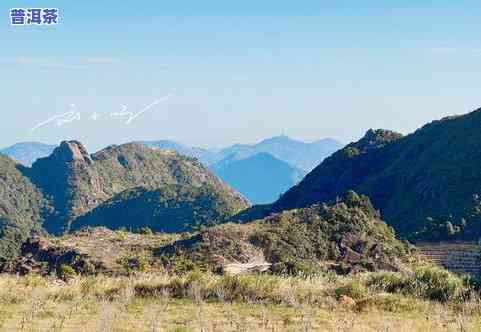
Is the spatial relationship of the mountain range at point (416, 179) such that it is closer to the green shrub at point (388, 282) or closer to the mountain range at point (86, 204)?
the mountain range at point (86, 204)

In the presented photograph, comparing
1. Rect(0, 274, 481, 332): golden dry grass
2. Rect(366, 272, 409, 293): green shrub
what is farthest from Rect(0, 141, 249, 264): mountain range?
Rect(366, 272, 409, 293): green shrub

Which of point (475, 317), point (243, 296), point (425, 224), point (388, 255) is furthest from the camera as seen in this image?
point (425, 224)

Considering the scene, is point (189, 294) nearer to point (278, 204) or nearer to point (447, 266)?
point (447, 266)

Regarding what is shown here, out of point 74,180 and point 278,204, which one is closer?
point 278,204

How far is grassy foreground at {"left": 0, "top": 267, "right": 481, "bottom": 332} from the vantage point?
1131 centimetres

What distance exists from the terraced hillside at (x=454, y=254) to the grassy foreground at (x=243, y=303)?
26.7 metres

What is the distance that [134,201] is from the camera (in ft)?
547

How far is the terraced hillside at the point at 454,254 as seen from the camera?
136 ft

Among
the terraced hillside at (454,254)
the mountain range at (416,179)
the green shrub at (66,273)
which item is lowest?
the terraced hillside at (454,254)

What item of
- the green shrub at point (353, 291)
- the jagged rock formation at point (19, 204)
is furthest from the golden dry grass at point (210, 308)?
the jagged rock formation at point (19, 204)

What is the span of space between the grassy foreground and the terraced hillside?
1053 inches

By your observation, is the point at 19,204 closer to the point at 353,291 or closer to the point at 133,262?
the point at 133,262

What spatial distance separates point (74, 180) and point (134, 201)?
1436 inches

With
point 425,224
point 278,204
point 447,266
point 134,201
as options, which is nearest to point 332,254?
point 447,266
